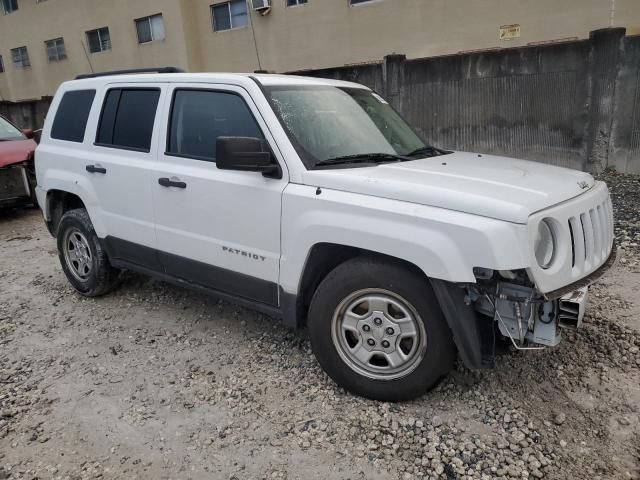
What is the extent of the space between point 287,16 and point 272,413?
1677cm

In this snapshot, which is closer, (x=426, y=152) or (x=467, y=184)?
(x=467, y=184)

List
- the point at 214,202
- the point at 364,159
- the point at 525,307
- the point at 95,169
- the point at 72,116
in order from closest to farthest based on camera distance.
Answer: the point at 525,307 < the point at 364,159 < the point at 214,202 < the point at 95,169 < the point at 72,116

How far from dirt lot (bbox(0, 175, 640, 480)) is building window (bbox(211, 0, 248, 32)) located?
1688cm

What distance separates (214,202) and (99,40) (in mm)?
23481

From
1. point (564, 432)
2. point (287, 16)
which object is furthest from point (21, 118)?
point (564, 432)

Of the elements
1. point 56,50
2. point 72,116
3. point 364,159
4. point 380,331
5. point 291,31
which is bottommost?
point 380,331

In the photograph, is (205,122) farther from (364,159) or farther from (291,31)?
(291,31)

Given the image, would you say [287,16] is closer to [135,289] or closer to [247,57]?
[247,57]

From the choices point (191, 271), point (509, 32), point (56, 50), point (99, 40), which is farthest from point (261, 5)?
point (191, 271)

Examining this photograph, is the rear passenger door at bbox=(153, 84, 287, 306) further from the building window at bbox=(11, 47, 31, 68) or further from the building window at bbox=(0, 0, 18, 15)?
the building window at bbox=(0, 0, 18, 15)

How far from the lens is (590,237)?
8.92ft

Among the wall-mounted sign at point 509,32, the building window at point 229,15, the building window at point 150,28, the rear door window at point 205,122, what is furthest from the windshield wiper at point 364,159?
the building window at point 150,28

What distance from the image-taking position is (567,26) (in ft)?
40.4

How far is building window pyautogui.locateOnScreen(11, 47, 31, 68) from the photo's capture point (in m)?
26.1
